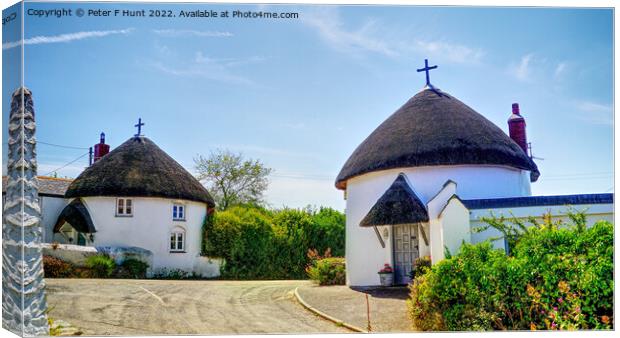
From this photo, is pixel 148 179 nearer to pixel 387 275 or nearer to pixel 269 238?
pixel 269 238

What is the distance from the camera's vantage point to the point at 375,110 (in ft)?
37.8

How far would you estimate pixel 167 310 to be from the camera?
10.1 metres

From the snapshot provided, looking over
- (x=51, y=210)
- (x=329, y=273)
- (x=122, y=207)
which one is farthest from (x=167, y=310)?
(x=122, y=207)

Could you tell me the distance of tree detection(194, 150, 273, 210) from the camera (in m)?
12.6

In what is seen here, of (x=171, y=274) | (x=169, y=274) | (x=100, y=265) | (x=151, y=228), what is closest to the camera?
(x=100, y=265)

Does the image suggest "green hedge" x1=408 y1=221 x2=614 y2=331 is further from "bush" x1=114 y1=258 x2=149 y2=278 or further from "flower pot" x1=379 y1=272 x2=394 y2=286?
"bush" x1=114 y1=258 x2=149 y2=278

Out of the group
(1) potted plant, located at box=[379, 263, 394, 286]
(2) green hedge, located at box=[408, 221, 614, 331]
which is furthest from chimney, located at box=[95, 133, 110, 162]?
Result: (1) potted plant, located at box=[379, 263, 394, 286]

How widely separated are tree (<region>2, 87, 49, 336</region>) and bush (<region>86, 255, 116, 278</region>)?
5244mm

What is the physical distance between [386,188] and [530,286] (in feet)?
21.8

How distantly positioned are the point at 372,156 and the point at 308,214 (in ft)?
31.7

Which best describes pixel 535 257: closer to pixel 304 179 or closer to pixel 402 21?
pixel 402 21

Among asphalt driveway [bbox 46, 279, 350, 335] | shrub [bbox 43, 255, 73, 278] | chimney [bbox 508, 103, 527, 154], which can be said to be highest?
chimney [bbox 508, 103, 527, 154]

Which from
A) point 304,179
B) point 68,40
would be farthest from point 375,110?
point 68,40

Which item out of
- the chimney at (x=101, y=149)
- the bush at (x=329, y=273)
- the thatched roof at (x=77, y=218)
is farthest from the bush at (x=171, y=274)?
the bush at (x=329, y=273)
